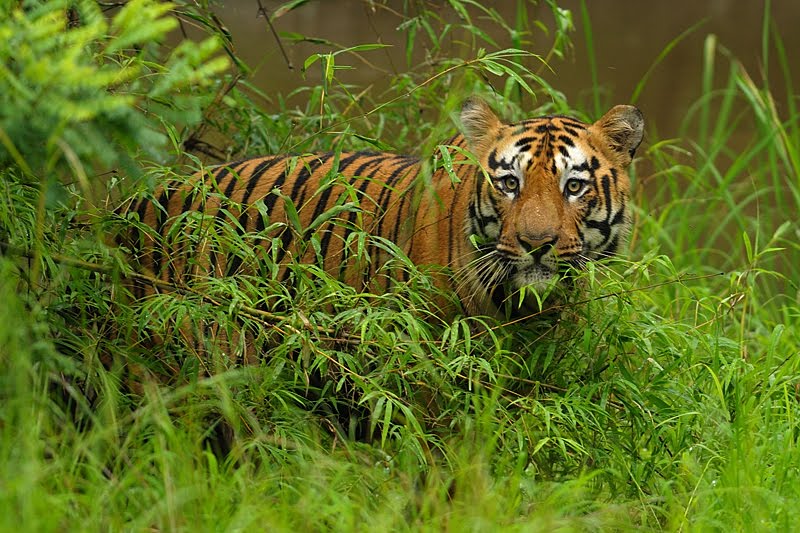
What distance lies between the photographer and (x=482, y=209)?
10.5 ft

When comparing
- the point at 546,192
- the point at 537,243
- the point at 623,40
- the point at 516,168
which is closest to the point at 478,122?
the point at 516,168

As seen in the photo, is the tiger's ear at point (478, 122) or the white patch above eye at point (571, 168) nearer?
the white patch above eye at point (571, 168)

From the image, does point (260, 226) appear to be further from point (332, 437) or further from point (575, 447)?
point (575, 447)

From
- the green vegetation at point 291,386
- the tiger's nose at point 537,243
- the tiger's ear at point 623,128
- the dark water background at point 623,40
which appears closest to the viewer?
the green vegetation at point 291,386

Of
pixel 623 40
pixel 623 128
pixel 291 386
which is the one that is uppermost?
pixel 623 128

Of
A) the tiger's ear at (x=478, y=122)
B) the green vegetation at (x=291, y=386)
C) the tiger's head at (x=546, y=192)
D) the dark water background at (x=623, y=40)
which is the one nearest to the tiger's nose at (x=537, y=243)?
the tiger's head at (x=546, y=192)

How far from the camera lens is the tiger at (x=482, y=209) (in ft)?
9.97

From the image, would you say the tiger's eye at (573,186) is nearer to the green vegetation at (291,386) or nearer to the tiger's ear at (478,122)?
the green vegetation at (291,386)

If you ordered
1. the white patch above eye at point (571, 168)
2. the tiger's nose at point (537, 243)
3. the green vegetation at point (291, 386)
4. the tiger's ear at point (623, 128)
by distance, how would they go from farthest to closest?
the tiger's ear at point (623, 128) < the white patch above eye at point (571, 168) < the tiger's nose at point (537, 243) < the green vegetation at point (291, 386)

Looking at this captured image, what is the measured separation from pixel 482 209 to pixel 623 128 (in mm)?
513

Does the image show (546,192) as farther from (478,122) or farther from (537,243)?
(478,122)

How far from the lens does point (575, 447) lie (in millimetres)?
2793

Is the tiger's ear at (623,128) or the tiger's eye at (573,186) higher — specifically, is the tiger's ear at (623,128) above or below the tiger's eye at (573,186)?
above

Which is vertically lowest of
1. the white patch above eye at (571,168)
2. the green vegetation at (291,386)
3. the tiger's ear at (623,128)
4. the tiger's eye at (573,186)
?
the green vegetation at (291,386)
